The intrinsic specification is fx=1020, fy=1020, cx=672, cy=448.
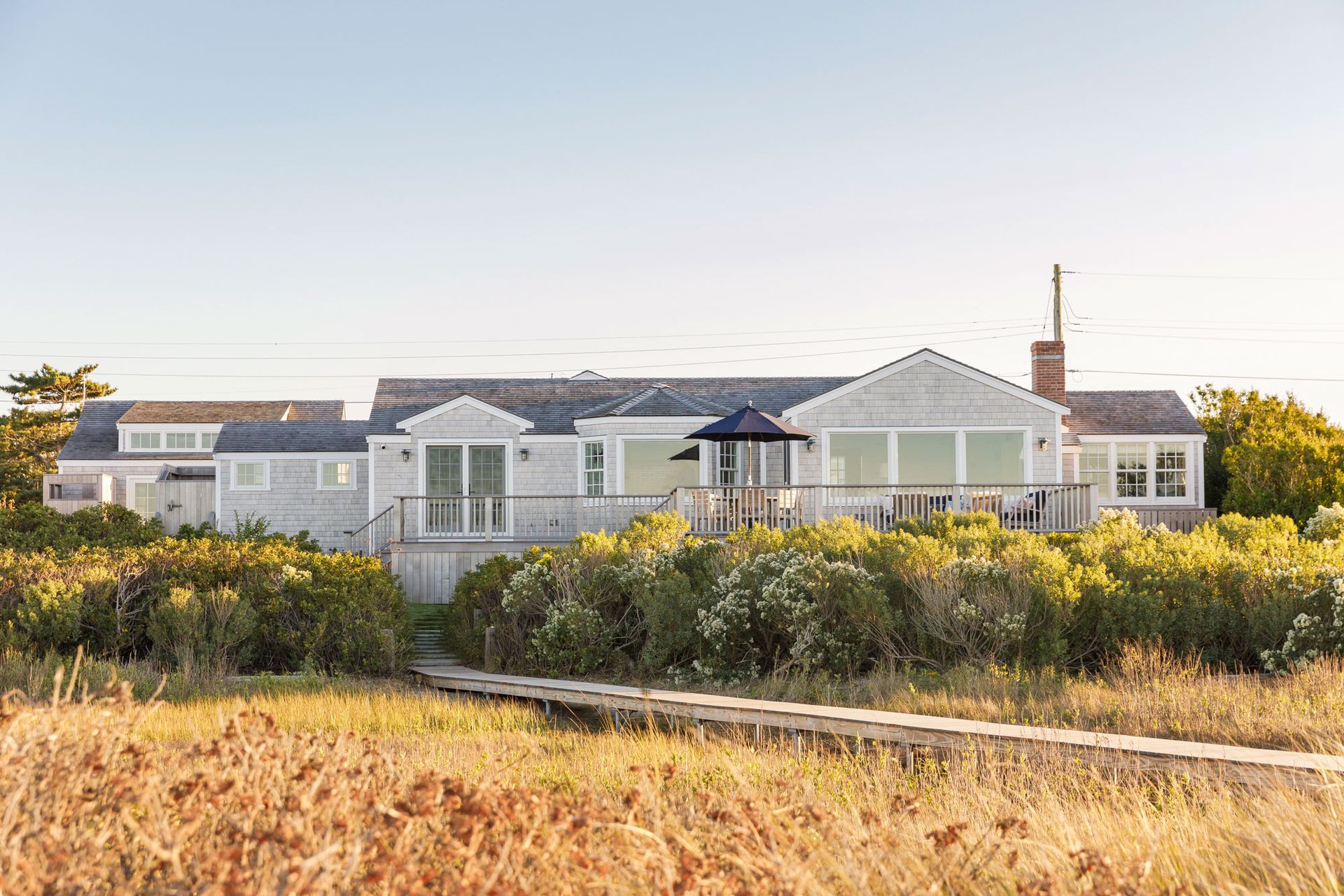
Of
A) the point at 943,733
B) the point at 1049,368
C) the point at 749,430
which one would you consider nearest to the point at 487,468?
the point at 749,430

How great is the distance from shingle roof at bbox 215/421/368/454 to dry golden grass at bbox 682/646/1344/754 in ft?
56.9

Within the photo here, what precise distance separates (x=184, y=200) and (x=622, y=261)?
12.0 metres

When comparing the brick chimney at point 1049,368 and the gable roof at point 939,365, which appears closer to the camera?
the gable roof at point 939,365

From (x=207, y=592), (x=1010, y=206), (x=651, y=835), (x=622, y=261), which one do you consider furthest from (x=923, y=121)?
(x=651, y=835)

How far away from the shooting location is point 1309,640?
10.4 meters

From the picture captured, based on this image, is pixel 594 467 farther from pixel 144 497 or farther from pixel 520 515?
pixel 144 497

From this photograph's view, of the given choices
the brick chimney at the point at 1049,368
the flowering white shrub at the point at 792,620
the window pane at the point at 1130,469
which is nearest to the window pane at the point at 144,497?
the flowering white shrub at the point at 792,620

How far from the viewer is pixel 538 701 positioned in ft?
37.4

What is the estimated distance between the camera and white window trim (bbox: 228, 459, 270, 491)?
25281mm

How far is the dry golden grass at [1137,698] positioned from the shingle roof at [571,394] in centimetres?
1234

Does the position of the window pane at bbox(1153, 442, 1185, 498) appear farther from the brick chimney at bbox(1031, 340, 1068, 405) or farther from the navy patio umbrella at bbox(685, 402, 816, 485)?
the navy patio umbrella at bbox(685, 402, 816, 485)

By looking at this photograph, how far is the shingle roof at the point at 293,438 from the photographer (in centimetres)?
2531

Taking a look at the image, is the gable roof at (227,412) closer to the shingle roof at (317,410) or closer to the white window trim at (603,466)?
the shingle roof at (317,410)

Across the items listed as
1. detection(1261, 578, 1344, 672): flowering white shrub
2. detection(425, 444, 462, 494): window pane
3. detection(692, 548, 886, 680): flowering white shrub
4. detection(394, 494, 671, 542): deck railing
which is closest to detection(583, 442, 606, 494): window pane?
detection(394, 494, 671, 542): deck railing
